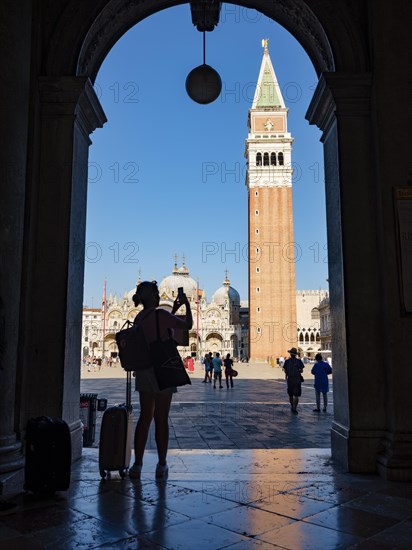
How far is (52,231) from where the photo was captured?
14.8 ft

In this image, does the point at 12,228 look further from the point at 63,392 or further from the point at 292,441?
the point at 292,441

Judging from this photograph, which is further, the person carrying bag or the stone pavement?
the stone pavement

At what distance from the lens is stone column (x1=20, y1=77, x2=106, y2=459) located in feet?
14.1

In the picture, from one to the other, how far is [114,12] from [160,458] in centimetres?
446

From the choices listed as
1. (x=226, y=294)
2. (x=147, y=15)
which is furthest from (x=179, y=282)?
(x=147, y=15)

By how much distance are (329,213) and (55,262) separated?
109 inches

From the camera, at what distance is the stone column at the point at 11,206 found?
356cm

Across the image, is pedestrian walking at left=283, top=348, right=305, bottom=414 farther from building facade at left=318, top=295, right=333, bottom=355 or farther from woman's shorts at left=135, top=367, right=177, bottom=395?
building facade at left=318, top=295, right=333, bottom=355

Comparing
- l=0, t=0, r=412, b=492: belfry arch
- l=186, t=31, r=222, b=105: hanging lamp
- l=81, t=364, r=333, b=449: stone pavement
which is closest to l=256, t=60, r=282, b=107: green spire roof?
l=81, t=364, r=333, b=449: stone pavement

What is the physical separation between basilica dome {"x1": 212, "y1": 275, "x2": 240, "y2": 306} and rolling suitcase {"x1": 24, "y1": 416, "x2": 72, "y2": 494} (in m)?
81.9

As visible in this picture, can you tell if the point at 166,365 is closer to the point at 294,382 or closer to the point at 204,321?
the point at 294,382

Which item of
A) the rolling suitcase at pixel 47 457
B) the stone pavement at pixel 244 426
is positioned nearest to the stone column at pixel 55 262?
the rolling suitcase at pixel 47 457

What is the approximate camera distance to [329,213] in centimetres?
509

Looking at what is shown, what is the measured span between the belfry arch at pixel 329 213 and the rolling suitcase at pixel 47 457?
0.41 metres
